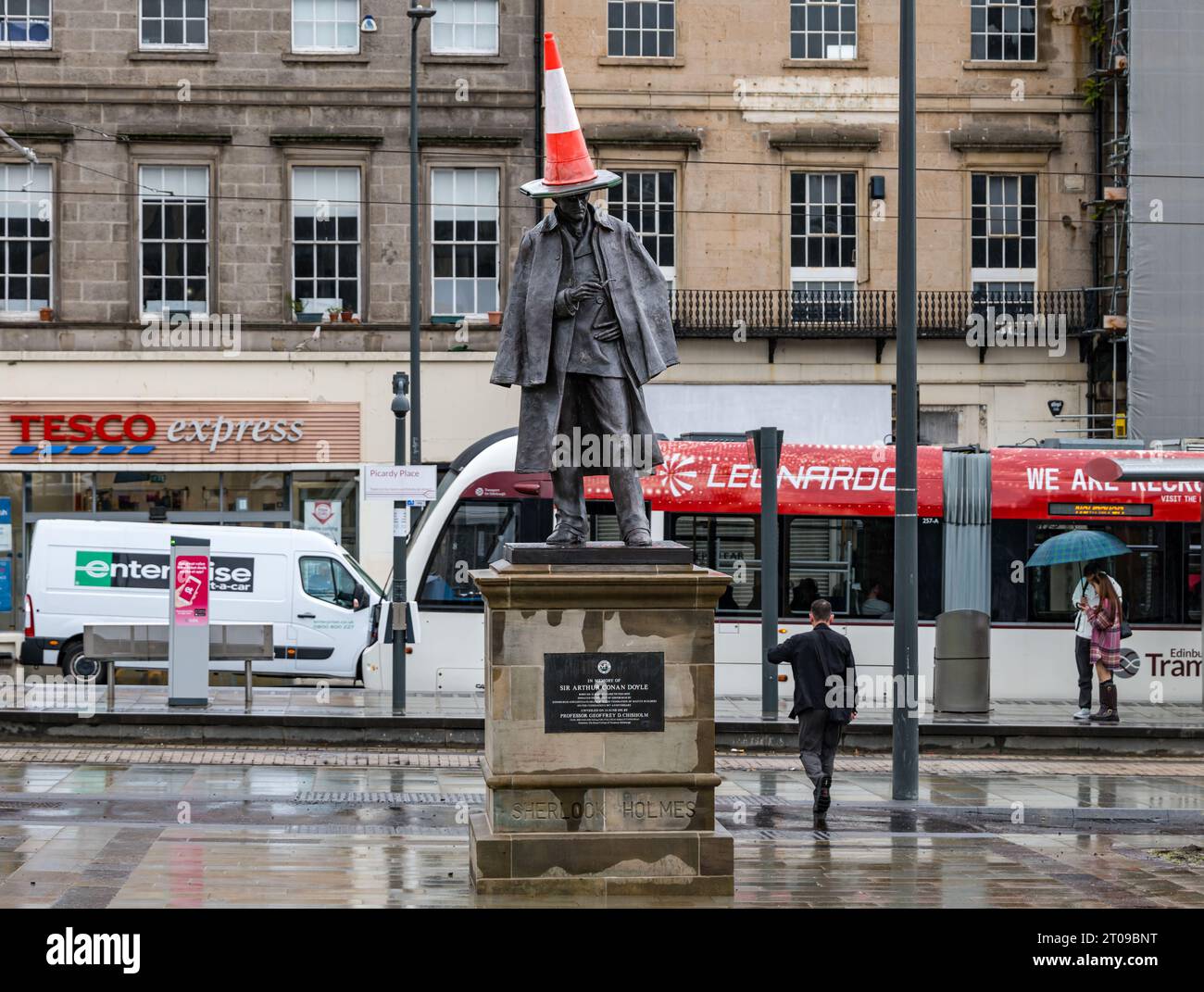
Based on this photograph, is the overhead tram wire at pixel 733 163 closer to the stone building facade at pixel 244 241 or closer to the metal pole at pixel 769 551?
the stone building facade at pixel 244 241

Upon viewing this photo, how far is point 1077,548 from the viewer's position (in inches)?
844

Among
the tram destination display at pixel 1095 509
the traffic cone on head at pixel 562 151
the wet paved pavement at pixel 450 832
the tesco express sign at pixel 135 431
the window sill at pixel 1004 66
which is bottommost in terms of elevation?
the wet paved pavement at pixel 450 832

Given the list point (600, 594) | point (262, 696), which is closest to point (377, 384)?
point (262, 696)

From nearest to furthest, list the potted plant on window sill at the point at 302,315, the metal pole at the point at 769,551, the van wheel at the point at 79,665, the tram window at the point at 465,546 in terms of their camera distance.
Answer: the metal pole at the point at 769,551
the tram window at the point at 465,546
the van wheel at the point at 79,665
the potted plant on window sill at the point at 302,315

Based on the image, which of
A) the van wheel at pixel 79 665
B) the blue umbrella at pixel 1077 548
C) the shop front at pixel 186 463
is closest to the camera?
the blue umbrella at pixel 1077 548

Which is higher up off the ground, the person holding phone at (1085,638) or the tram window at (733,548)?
the tram window at (733,548)

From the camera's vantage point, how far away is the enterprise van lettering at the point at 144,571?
23750mm

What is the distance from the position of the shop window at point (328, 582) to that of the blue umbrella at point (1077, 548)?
9.08 m

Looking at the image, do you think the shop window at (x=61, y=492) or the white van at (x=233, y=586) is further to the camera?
the shop window at (x=61, y=492)

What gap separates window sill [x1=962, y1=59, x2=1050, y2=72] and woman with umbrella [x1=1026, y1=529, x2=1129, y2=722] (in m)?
12.8

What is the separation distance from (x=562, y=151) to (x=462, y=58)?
22.2 m

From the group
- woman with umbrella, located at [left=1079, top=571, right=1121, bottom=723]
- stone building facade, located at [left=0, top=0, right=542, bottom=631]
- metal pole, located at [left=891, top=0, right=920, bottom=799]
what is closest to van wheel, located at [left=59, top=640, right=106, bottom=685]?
stone building facade, located at [left=0, top=0, right=542, bottom=631]

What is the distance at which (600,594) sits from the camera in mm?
9508
